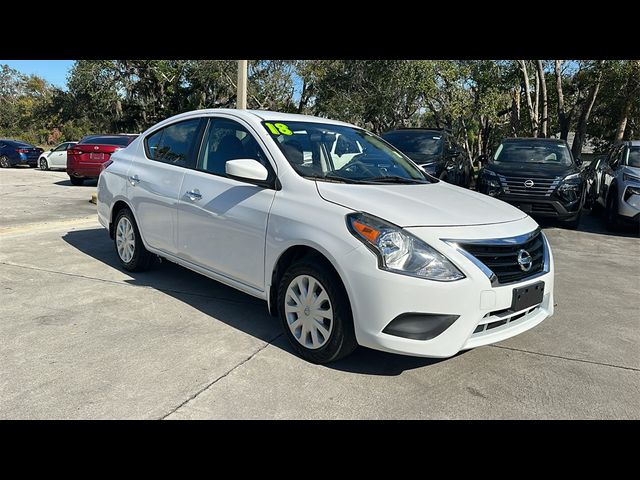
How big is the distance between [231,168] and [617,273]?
16.9 feet

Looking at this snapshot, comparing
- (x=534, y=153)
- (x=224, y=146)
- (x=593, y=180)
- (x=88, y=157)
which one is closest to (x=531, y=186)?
(x=534, y=153)

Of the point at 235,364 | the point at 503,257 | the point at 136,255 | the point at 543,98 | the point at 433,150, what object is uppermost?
the point at 543,98

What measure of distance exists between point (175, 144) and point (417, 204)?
259 cm

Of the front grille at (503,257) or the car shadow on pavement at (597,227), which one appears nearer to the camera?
the front grille at (503,257)

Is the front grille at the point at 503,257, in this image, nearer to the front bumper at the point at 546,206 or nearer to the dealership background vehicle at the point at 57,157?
the front bumper at the point at 546,206

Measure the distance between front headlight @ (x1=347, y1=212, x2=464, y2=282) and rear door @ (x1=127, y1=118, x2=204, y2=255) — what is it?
2.17m

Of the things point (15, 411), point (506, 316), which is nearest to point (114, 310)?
point (15, 411)

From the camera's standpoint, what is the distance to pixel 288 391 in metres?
3.04

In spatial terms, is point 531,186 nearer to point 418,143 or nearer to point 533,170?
point 533,170

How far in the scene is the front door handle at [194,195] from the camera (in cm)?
426

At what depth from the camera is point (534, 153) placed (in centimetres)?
995

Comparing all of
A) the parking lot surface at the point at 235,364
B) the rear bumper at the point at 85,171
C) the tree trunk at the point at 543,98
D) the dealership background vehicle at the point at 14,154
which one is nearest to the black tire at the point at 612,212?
the parking lot surface at the point at 235,364

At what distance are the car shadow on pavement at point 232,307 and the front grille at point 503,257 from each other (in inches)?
32.9

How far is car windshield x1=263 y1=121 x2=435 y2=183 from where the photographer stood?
3832 millimetres
